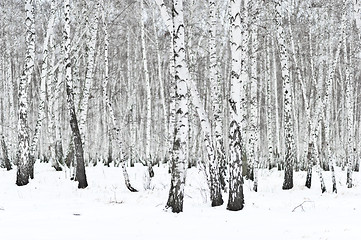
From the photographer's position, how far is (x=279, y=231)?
21.0ft

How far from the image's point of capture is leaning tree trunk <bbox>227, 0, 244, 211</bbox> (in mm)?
8133

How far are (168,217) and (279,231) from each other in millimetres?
2164

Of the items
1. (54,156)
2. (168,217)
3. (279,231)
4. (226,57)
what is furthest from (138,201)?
(226,57)

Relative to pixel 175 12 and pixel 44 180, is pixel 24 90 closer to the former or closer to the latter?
pixel 44 180

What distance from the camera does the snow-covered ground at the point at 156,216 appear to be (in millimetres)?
6094

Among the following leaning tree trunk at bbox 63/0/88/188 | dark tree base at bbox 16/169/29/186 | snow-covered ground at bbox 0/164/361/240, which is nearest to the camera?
snow-covered ground at bbox 0/164/361/240

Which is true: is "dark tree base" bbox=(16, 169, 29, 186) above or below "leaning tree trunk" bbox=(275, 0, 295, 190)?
below

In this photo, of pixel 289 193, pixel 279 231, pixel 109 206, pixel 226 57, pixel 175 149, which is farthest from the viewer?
pixel 226 57

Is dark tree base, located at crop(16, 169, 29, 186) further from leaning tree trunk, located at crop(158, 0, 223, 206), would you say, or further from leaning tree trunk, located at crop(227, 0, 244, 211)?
leaning tree trunk, located at crop(227, 0, 244, 211)

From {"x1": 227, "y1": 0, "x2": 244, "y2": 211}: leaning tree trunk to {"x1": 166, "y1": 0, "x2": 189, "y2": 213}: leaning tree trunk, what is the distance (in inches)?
40.9

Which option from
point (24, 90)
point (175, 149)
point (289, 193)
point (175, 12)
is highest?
point (175, 12)

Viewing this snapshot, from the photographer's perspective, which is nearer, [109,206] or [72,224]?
[72,224]

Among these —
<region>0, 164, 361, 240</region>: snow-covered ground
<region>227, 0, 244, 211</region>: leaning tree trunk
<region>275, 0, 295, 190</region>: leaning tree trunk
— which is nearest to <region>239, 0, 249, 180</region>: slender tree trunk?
<region>227, 0, 244, 211</region>: leaning tree trunk

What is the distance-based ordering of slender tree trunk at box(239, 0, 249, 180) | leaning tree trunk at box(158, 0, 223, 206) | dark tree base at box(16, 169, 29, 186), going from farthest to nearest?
dark tree base at box(16, 169, 29, 186), slender tree trunk at box(239, 0, 249, 180), leaning tree trunk at box(158, 0, 223, 206)
